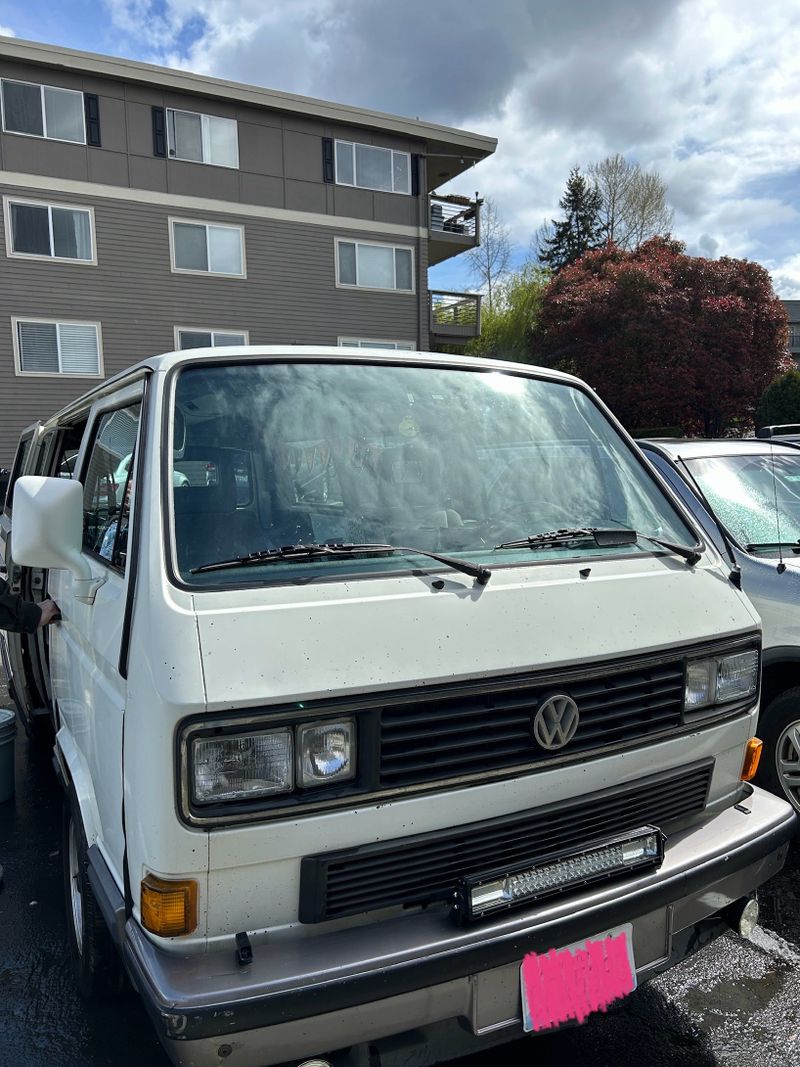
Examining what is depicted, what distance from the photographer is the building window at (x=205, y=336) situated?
Answer: 19.2m

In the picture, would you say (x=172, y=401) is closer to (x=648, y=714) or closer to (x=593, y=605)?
(x=593, y=605)

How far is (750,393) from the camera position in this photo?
2444 cm

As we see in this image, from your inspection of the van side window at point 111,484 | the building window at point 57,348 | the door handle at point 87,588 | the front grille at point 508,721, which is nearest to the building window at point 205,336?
the building window at point 57,348

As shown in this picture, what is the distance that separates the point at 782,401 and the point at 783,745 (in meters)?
21.1

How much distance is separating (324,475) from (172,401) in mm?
487

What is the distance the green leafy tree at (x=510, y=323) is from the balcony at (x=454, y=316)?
31.2 ft

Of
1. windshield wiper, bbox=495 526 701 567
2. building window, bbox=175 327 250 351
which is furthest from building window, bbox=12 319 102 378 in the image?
windshield wiper, bbox=495 526 701 567

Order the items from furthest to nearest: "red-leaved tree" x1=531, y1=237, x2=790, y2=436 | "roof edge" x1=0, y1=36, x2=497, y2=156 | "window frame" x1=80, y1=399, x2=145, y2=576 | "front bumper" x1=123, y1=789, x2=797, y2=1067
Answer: "red-leaved tree" x1=531, y1=237, x2=790, y2=436 < "roof edge" x1=0, y1=36, x2=497, y2=156 < "window frame" x1=80, y1=399, x2=145, y2=576 < "front bumper" x1=123, y1=789, x2=797, y2=1067

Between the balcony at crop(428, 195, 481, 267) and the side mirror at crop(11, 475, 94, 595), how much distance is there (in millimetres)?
21508

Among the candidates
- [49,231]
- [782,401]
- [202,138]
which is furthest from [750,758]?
[782,401]

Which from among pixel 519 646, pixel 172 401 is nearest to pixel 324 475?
pixel 172 401

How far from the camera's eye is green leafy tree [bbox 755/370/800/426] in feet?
72.2

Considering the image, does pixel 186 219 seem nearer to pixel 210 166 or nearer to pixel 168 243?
pixel 168 243

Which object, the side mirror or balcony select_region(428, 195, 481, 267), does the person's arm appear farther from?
balcony select_region(428, 195, 481, 267)
